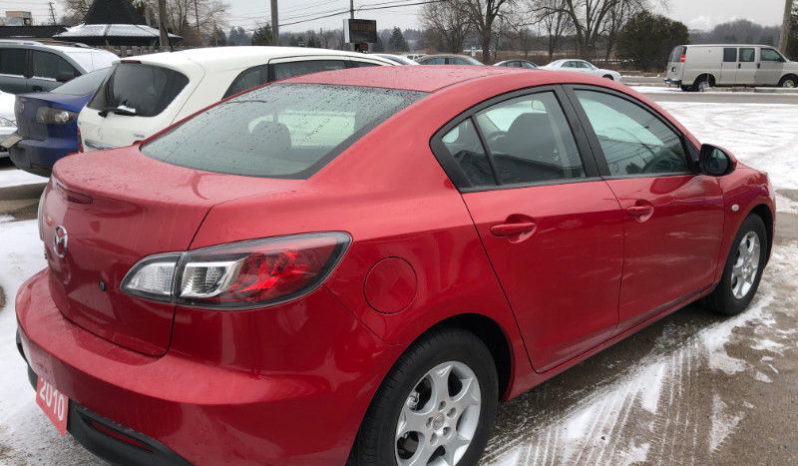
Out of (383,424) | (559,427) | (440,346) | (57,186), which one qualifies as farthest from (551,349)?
(57,186)

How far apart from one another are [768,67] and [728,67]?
1.70 meters

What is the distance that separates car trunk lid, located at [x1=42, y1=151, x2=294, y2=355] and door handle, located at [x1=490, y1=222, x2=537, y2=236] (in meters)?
0.74

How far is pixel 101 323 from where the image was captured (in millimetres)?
1939

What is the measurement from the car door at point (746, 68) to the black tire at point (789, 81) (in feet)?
5.20

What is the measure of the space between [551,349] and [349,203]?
111cm

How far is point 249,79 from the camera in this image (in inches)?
209

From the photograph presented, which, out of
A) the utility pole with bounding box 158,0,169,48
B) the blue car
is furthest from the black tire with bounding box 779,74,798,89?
the blue car

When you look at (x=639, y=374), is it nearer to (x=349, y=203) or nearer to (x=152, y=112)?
(x=349, y=203)

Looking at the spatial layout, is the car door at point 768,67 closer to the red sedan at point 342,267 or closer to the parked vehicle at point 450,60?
the parked vehicle at point 450,60

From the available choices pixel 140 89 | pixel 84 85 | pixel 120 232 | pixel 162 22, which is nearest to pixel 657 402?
pixel 120 232

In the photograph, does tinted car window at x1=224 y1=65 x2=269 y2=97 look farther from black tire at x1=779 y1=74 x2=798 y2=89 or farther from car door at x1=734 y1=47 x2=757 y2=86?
black tire at x1=779 y1=74 x2=798 y2=89

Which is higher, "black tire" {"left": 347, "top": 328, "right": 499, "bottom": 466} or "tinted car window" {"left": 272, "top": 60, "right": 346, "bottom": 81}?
"tinted car window" {"left": 272, "top": 60, "right": 346, "bottom": 81}

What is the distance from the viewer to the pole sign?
103 ft

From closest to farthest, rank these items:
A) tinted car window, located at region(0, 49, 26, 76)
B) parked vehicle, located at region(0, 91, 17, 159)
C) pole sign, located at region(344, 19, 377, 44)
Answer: parked vehicle, located at region(0, 91, 17, 159) → tinted car window, located at region(0, 49, 26, 76) → pole sign, located at region(344, 19, 377, 44)
